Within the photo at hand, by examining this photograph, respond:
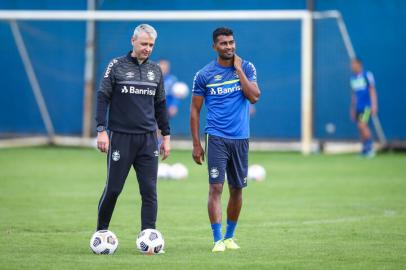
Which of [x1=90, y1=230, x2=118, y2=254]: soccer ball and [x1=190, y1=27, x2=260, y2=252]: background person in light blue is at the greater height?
[x1=190, y1=27, x2=260, y2=252]: background person in light blue

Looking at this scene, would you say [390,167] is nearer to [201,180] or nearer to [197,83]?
[201,180]

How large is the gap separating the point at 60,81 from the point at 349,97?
28.3ft

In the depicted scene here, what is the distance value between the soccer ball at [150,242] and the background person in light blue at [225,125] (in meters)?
0.68

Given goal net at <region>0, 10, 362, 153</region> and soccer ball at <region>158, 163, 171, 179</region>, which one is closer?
soccer ball at <region>158, 163, 171, 179</region>

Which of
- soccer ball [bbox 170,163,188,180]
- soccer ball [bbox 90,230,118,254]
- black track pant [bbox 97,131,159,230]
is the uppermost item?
black track pant [bbox 97,131,159,230]

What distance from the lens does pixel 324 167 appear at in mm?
23938

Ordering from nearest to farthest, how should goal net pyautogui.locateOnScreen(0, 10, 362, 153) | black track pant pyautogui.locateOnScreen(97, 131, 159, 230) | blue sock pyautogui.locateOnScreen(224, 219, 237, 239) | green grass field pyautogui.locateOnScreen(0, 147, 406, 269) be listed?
1. green grass field pyautogui.locateOnScreen(0, 147, 406, 269)
2. black track pant pyautogui.locateOnScreen(97, 131, 159, 230)
3. blue sock pyautogui.locateOnScreen(224, 219, 237, 239)
4. goal net pyautogui.locateOnScreen(0, 10, 362, 153)

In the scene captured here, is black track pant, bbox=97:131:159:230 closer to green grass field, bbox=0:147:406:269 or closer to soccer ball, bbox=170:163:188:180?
green grass field, bbox=0:147:406:269

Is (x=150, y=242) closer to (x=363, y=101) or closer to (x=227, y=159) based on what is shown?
(x=227, y=159)

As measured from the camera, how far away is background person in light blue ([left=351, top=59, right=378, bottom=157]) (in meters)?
27.3

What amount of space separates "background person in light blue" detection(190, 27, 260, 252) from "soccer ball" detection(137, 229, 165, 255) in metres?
0.68

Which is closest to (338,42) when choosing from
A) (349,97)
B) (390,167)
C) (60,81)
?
(349,97)

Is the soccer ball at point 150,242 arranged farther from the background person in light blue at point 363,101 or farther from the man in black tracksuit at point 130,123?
the background person in light blue at point 363,101

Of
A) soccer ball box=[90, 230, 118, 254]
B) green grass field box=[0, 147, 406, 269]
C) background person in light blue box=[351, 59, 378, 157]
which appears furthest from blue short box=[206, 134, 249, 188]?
background person in light blue box=[351, 59, 378, 157]
